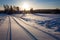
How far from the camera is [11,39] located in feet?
32.0

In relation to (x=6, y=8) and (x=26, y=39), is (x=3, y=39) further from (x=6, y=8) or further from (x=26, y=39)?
(x=6, y=8)

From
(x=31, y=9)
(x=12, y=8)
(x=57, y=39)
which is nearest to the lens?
(x=57, y=39)

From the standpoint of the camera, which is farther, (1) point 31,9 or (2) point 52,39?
(1) point 31,9

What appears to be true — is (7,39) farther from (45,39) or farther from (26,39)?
(45,39)

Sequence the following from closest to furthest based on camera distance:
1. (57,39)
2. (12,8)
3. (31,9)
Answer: (57,39) < (31,9) < (12,8)

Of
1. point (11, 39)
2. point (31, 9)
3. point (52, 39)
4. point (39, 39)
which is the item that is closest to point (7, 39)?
point (11, 39)

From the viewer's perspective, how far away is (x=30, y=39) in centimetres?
957

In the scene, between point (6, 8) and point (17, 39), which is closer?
point (17, 39)

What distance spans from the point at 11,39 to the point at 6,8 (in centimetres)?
11537

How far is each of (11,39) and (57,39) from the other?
9.23 feet

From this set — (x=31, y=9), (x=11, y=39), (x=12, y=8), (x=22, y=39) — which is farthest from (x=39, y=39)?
(x=12, y=8)

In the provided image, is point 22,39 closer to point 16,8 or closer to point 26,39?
point 26,39

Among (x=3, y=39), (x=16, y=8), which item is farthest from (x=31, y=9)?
(x=3, y=39)

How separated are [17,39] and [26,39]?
0.57m
